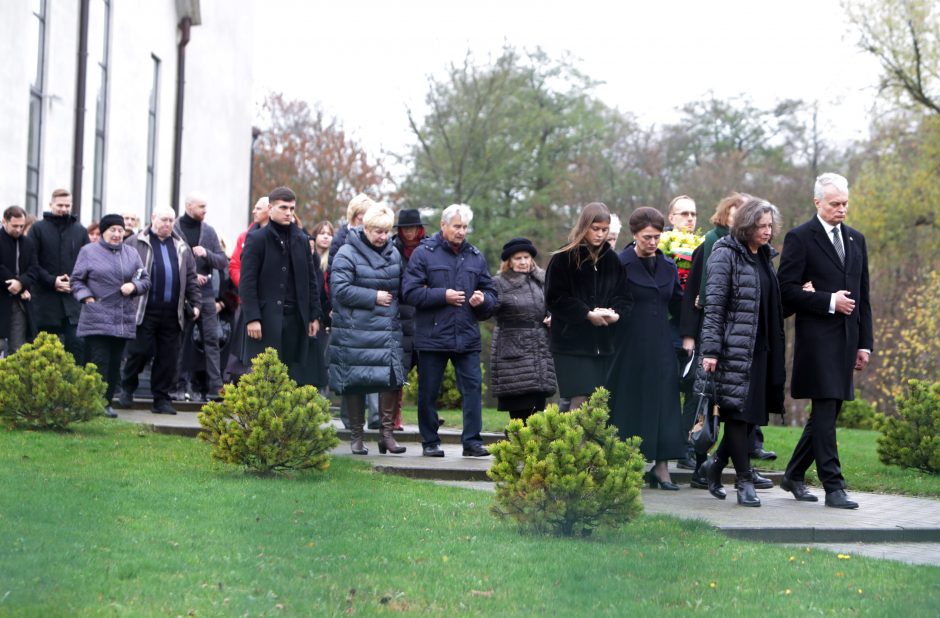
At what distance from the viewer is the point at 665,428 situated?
1105 centimetres

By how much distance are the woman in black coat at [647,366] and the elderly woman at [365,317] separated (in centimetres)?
224

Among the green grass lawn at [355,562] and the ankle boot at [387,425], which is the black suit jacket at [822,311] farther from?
the ankle boot at [387,425]

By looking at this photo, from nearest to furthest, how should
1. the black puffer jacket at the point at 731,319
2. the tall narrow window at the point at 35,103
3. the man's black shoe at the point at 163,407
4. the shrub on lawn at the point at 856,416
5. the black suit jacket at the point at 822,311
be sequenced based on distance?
the black puffer jacket at the point at 731,319 < the black suit jacket at the point at 822,311 < the man's black shoe at the point at 163,407 < the tall narrow window at the point at 35,103 < the shrub on lawn at the point at 856,416

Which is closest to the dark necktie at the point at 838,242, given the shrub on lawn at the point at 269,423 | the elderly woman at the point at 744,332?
the elderly woman at the point at 744,332

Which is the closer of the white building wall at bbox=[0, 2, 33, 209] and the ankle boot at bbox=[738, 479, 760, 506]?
the ankle boot at bbox=[738, 479, 760, 506]

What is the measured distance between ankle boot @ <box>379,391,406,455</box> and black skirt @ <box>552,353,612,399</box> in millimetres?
2123

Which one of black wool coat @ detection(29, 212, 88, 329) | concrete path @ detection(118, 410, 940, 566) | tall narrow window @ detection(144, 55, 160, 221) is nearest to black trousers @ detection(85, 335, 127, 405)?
black wool coat @ detection(29, 212, 88, 329)

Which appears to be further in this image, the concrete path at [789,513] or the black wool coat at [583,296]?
the black wool coat at [583,296]

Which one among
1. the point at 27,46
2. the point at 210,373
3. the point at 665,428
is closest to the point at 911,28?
the point at 27,46

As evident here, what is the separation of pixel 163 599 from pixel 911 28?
34.2 metres

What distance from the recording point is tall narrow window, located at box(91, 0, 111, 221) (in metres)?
26.7

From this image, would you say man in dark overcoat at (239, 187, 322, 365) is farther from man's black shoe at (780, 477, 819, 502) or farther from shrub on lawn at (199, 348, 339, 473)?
man's black shoe at (780, 477, 819, 502)

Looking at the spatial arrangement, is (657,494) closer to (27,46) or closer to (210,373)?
(210,373)

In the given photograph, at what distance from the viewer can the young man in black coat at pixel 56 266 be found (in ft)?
50.8
